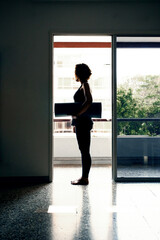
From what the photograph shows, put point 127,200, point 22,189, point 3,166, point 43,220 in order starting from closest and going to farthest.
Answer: point 43,220, point 127,200, point 22,189, point 3,166

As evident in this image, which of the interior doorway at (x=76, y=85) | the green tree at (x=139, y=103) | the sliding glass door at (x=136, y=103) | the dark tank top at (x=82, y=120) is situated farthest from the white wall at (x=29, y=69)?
the interior doorway at (x=76, y=85)

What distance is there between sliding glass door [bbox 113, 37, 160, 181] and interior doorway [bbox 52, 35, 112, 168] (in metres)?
1.19

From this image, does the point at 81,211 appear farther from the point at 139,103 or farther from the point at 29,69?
the point at 29,69

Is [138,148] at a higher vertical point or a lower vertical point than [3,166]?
higher

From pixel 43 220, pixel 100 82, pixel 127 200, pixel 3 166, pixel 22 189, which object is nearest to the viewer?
Answer: pixel 43 220

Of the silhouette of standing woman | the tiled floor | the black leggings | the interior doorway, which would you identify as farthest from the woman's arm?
the interior doorway

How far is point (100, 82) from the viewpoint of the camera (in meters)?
5.96

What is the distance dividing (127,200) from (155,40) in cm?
229

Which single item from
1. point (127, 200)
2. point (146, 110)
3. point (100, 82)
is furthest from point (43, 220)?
point (100, 82)

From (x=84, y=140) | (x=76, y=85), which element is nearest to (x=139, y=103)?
(x=84, y=140)

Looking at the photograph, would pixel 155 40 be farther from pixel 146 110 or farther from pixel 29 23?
pixel 29 23

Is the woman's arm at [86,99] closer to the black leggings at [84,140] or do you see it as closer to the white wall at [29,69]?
the black leggings at [84,140]

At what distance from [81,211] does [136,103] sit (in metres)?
1.79

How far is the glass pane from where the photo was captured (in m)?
3.40
